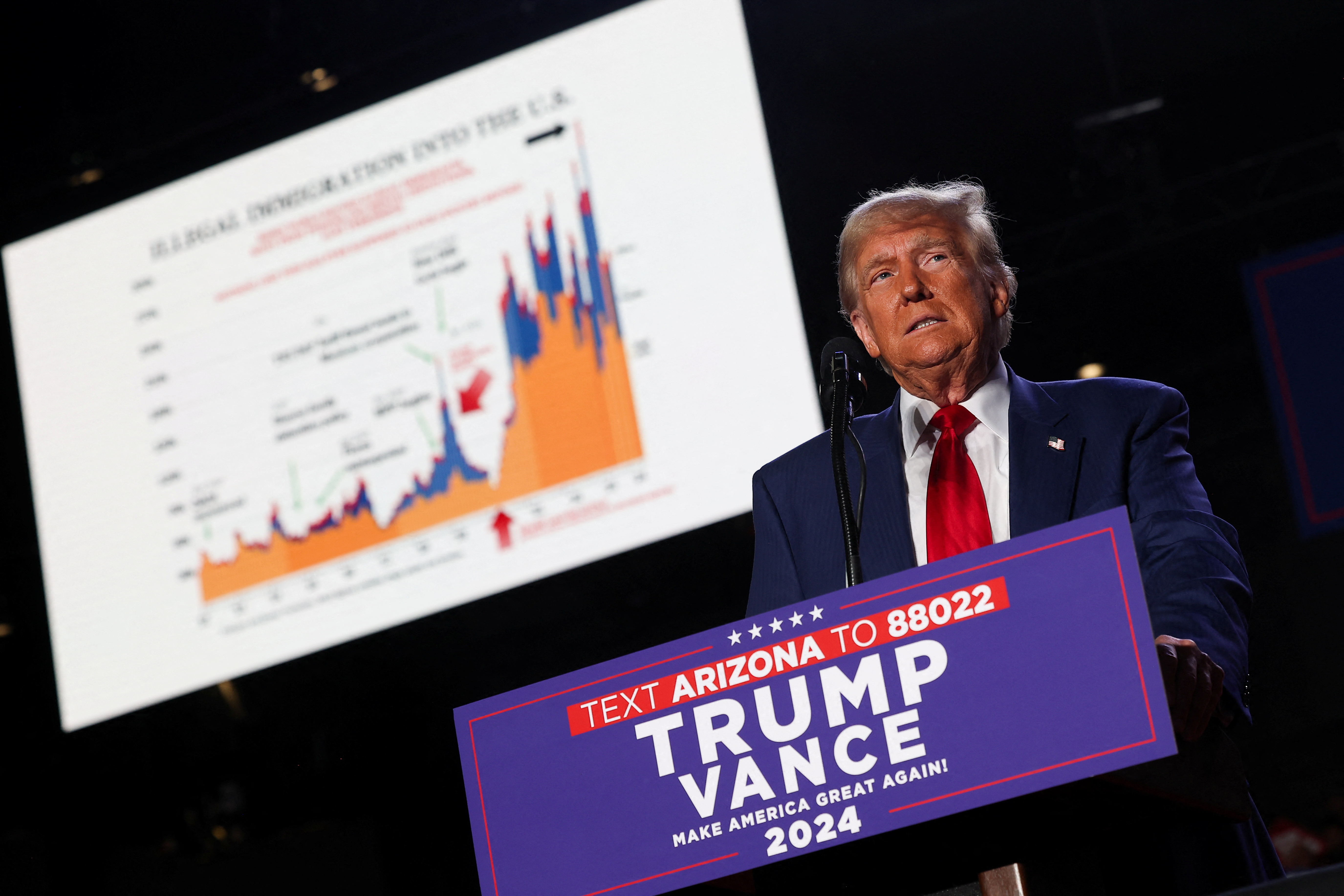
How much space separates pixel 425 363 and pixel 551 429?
367mm

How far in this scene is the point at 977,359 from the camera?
1.79 m

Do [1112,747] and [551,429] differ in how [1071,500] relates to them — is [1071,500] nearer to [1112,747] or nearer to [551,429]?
[1112,747]

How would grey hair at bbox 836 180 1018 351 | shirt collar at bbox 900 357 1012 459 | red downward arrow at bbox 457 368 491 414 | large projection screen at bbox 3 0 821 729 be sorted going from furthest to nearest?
red downward arrow at bbox 457 368 491 414 < large projection screen at bbox 3 0 821 729 < grey hair at bbox 836 180 1018 351 < shirt collar at bbox 900 357 1012 459

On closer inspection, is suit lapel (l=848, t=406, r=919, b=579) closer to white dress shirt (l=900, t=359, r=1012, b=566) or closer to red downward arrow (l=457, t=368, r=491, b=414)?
white dress shirt (l=900, t=359, r=1012, b=566)

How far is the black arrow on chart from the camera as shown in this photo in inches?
128

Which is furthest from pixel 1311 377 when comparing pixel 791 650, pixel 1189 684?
pixel 791 650

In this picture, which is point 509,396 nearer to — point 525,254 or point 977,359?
point 525,254

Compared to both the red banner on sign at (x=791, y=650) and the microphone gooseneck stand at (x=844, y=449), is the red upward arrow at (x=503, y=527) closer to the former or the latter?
the microphone gooseneck stand at (x=844, y=449)

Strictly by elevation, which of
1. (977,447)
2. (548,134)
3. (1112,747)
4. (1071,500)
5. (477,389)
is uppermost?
(548,134)

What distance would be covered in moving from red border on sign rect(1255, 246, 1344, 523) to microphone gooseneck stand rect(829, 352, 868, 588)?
6.92ft

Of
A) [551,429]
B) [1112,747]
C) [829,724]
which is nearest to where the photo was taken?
[1112,747]

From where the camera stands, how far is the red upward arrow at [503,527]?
314cm

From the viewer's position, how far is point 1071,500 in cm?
152

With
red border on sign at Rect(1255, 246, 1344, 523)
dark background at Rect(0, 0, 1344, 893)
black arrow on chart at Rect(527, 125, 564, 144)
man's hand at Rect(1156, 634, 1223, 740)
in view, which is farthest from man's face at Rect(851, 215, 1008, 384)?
red border on sign at Rect(1255, 246, 1344, 523)
